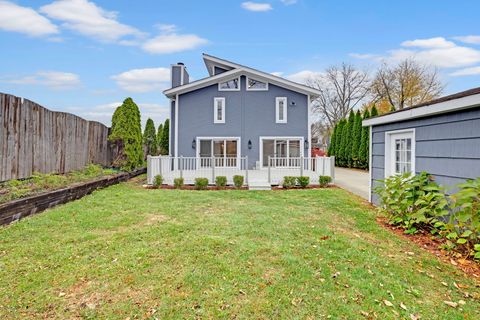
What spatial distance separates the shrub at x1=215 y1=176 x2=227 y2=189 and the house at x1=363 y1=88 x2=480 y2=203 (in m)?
5.61

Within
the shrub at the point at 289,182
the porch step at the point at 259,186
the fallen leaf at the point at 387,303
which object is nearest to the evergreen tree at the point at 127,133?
the porch step at the point at 259,186

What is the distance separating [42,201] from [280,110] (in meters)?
11.4

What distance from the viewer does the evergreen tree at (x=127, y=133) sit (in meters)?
12.7

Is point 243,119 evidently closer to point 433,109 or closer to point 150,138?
point 150,138

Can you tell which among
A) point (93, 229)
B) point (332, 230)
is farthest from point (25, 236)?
point (332, 230)

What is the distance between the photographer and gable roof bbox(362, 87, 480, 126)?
4.16 meters

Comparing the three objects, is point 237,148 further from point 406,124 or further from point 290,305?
point 290,305

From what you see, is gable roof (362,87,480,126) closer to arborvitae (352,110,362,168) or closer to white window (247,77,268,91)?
white window (247,77,268,91)

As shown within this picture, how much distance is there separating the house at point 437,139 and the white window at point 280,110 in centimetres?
767

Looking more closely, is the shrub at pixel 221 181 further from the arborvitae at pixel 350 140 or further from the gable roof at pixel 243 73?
the arborvitae at pixel 350 140

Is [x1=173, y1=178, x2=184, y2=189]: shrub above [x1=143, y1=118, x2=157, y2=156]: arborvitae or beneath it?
beneath

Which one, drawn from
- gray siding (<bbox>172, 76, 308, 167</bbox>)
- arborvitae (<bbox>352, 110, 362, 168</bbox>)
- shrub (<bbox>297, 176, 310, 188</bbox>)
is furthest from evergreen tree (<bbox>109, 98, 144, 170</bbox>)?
arborvitae (<bbox>352, 110, 362, 168</bbox>)

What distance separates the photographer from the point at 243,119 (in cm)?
1460

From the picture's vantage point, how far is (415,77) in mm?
28016
